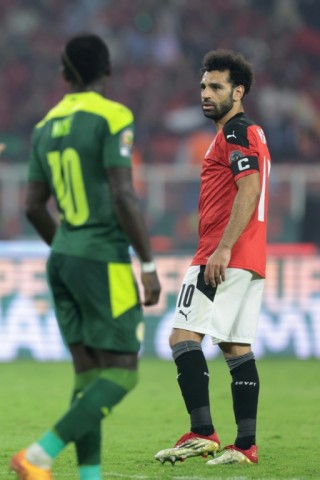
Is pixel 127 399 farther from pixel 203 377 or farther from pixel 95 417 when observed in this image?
pixel 95 417

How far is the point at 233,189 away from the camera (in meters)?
5.94

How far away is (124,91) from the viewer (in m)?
19.0

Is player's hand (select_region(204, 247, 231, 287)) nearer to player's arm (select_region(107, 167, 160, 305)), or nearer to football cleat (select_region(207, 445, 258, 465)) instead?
football cleat (select_region(207, 445, 258, 465))

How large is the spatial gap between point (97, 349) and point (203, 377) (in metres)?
1.52

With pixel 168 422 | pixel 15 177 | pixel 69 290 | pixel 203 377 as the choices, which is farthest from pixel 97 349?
pixel 15 177

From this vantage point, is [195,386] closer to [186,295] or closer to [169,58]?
[186,295]

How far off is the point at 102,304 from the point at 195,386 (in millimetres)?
1580

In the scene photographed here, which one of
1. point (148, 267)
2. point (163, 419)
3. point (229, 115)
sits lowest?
point (163, 419)

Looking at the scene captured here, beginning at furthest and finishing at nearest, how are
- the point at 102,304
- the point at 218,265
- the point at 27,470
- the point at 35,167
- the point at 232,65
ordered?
the point at 232,65 < the point at 218,265 < the point at 35,167 < the point at 102,304 < the point at 27,470

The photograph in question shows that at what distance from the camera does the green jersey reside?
4488 mm

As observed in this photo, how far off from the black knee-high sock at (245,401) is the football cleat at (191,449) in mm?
174

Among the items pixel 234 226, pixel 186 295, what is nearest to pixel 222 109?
pixel 234 226

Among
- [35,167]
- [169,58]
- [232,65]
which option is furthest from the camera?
[169,58]

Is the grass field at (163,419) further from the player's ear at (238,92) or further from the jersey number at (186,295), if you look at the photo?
the player's ear at (238,92)
